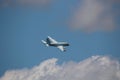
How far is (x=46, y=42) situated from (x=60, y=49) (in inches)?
26.3

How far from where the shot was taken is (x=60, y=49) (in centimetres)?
1284

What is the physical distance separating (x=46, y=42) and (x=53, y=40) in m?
0.32

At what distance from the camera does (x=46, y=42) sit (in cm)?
1312

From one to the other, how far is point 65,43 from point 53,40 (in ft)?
1.62

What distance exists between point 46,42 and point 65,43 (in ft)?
2.59

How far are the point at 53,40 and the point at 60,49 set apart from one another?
46cm

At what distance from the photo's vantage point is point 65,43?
42.1 feet

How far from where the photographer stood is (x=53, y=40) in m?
13.0
